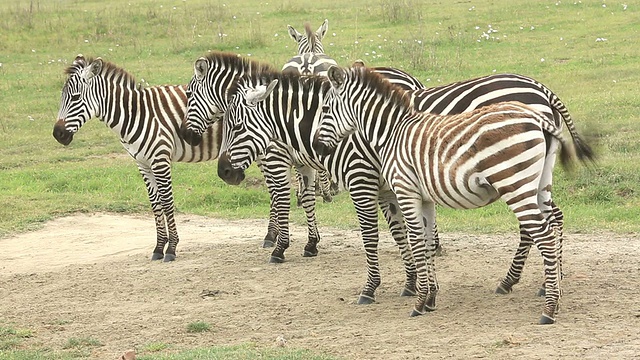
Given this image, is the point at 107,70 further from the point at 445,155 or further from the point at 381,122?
the point at 445,155

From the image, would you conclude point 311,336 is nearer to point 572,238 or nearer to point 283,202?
point 283,202

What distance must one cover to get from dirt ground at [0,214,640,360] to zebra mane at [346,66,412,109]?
5.59ft

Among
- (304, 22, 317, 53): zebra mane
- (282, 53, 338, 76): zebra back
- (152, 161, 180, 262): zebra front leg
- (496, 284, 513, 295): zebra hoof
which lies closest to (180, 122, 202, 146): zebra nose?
(152, 161, 180, 262): zebra front leg

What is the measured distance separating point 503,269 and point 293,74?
269 centimetres

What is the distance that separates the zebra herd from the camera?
6.98 metres

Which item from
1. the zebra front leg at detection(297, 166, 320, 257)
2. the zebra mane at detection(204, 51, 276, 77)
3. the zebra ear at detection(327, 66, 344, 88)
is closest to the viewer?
the zebra ear at detection(327, 66, 344, 88)

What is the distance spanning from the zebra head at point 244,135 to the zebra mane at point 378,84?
1.15 m

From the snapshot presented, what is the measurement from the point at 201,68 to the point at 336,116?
238 cm

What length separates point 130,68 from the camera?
21359 mm

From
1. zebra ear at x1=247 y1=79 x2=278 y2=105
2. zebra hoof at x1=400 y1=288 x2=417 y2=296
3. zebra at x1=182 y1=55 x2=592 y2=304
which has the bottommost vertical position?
zebra hoof at x1=400 y1=288 x2=417 y2=296

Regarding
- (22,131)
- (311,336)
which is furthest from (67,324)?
(22,131)

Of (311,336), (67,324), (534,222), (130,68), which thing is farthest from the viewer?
(130,68)

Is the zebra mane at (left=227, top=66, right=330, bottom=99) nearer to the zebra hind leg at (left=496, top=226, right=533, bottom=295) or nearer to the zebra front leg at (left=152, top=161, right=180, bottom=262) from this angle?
the zebra front leg at (left=152, top=161, right=180, bottom=262)

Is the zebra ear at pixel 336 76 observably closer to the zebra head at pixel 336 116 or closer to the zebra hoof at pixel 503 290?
the zebra head at pixel 336 116
